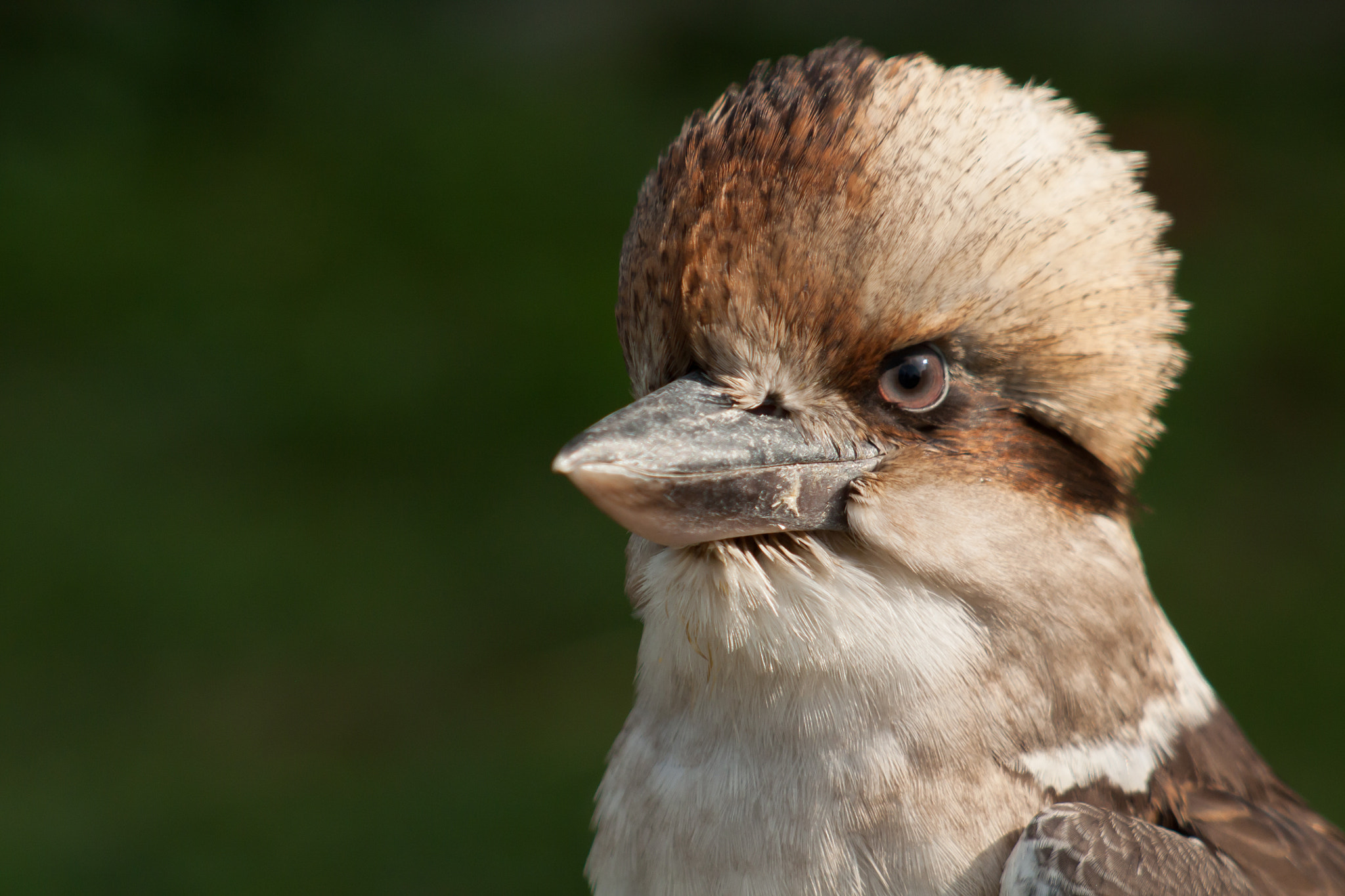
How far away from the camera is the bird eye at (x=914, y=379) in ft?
7.38

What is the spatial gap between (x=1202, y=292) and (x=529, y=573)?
4.09 metres

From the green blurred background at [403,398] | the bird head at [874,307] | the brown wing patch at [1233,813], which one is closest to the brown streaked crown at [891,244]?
the bird head at [874,307]

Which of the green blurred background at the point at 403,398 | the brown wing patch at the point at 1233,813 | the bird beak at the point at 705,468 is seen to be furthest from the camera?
the green blurred background at the point at 403,398

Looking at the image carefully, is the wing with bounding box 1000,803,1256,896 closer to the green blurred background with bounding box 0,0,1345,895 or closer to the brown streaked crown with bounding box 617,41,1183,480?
the brown streaked crown with bounding box 617,41,1183,480

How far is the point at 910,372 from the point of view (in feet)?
7.38

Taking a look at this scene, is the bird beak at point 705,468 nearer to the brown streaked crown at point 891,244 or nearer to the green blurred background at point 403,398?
the brown streaked crown at point 891,244

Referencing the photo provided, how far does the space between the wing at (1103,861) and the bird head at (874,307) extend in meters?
0.48

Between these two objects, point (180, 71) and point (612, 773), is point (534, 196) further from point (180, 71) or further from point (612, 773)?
point (612, 773)

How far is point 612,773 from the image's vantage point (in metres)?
2.59

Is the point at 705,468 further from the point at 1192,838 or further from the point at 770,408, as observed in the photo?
the point at 1192,838

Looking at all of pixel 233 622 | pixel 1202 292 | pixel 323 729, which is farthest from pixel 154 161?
pixel 1202 292

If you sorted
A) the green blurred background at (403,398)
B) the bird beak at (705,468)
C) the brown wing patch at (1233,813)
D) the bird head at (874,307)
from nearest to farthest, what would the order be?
the bird beak at (705,468)
the bird head at (874,307)
the brown wing patch at (1233,813)
the green blurred background at (403,398)

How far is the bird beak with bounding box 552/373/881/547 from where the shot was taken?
2047 mm

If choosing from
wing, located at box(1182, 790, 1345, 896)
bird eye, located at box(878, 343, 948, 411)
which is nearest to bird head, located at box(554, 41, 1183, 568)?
bird eye, located at box(878, 343, 948, 411)
